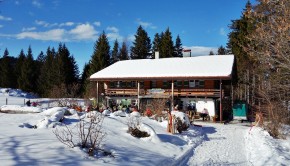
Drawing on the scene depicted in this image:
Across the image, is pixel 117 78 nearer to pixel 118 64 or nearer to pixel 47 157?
pixel 118 64

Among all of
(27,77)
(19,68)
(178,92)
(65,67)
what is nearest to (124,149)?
(178,92)

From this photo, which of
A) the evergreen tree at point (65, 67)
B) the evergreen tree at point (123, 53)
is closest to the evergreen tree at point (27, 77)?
the evergreen tree at point (65, 67)

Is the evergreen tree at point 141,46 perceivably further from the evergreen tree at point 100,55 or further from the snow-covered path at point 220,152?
the snow-covered path at point 220,152

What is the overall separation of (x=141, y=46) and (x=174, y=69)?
25361mm

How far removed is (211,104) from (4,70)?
148 ft

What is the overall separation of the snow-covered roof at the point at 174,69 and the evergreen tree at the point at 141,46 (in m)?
18.9

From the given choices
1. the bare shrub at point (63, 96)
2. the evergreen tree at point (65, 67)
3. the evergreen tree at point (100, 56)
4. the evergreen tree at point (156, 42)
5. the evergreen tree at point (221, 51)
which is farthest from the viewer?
the evergreen tree at point (221, 51)

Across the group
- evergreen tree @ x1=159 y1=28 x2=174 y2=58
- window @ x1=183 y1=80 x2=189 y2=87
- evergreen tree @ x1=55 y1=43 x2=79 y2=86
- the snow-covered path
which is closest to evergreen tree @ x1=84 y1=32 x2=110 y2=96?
evergreen tree @ x1=55 y1=43 x2=79 y2=86

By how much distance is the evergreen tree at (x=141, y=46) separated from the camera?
184 ft

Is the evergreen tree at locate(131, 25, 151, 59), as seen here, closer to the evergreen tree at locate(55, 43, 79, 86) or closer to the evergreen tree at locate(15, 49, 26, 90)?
the evergreen tree at locate(55, 43, 79, 86)

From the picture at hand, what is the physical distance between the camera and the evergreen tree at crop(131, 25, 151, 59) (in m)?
56.0

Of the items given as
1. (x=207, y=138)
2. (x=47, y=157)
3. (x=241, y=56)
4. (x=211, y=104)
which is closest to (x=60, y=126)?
(x=47, y=157)

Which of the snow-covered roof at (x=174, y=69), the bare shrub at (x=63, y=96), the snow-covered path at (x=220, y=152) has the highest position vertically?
the snow-covered roof at (x=174, y=69)

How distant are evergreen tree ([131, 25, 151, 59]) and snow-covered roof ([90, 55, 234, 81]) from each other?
1887 centimetres
